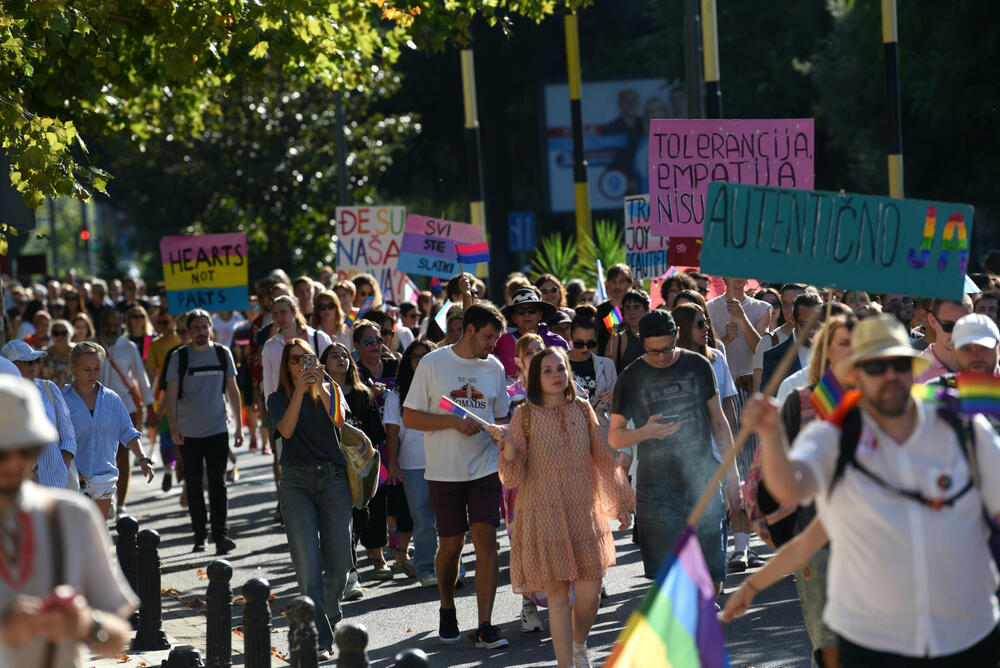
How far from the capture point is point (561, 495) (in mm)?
7645

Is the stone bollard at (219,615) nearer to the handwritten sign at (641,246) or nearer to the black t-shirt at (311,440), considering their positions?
the black t-shirt at (311,440)

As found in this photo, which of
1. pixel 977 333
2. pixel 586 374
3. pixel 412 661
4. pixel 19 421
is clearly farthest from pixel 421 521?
pixel 19 421

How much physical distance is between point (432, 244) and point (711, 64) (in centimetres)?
333

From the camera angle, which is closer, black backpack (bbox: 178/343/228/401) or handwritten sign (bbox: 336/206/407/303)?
black backpack (bbox: 178/343/228/401)

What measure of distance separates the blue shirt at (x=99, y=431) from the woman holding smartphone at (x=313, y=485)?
1.75m

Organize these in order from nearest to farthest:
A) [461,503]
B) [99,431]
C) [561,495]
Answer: [561,495], [461,503], [99,431]

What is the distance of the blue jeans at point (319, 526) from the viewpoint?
8.42 m

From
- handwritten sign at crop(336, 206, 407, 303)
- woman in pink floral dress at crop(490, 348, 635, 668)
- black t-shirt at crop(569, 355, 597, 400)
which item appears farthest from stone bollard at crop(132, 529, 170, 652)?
handwritten sign at crop(336, 206, 407, 303)

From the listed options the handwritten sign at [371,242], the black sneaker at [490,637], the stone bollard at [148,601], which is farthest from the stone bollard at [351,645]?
the handwritten sign at [371,242]

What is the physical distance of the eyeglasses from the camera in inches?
173

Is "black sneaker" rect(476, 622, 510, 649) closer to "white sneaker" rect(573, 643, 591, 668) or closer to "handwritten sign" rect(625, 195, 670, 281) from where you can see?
"white sneaker" rect(573, 643, 591, 668)

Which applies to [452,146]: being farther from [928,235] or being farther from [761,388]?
[928,235]

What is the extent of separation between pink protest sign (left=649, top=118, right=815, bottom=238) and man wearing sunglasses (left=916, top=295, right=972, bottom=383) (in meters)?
4.29

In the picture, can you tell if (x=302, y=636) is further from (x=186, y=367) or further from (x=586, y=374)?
(x=186, y=367)
